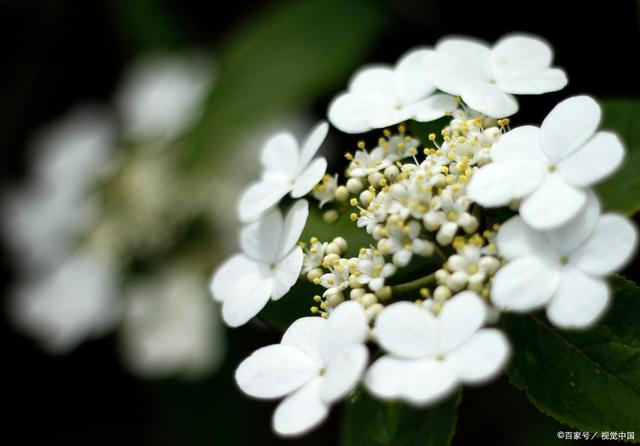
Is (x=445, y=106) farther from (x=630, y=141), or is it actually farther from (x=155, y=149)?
(x=155, y=149)

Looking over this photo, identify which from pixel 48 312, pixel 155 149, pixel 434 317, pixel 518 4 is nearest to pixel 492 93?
pixel 434 317

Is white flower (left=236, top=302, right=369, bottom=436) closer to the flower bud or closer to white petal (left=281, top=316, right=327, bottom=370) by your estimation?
white petal (left=281, top=316, right=327, bottom=370)

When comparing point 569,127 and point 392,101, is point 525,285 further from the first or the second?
point 392,101

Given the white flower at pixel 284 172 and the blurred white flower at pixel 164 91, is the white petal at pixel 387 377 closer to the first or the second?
the white flower at pixel 284 172

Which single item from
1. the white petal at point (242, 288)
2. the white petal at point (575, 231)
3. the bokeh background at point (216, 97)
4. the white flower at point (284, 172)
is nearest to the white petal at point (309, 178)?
the white flower at point (284, 172)

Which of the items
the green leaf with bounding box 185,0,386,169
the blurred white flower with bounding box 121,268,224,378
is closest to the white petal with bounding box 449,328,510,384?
the green leaf with bounding box 185,0,386,169

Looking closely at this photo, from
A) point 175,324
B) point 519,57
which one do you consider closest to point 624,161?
point 519,57
